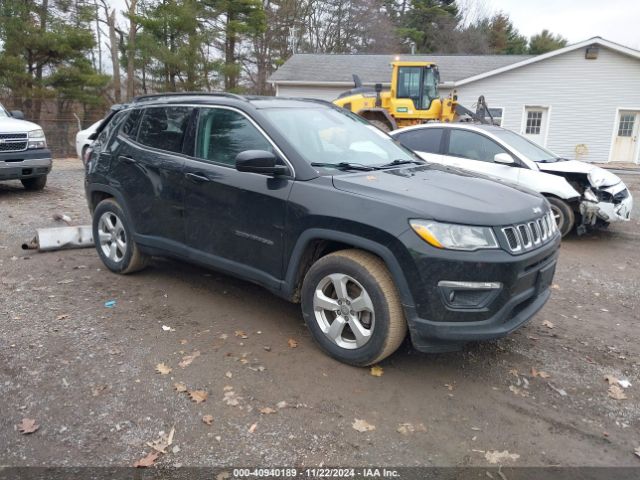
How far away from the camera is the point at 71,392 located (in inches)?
130

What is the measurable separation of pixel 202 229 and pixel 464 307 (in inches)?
87.9

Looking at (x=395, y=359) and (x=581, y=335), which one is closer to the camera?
(x=395, y=359)

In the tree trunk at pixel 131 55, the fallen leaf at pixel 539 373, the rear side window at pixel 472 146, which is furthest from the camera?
→ the tree trunk at pixel 131 55

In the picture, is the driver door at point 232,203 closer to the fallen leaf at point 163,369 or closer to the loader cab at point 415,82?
the fallen leaf at point 163,369

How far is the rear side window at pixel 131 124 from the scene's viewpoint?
506cm

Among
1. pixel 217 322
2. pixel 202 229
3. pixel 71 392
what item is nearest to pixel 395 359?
pixel 217 322

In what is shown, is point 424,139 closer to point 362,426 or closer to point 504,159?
point 504,159

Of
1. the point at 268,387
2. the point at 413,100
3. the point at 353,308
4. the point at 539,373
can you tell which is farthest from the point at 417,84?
the point at 268,387

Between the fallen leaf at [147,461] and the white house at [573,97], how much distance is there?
2155cm

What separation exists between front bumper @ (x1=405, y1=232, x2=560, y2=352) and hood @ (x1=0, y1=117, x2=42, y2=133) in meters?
8.69

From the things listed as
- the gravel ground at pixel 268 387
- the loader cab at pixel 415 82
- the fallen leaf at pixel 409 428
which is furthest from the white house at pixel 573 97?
the fallen leaf at pixel 409 428

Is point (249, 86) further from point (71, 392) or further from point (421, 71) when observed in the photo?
point (71, 392)

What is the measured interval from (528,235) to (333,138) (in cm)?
174

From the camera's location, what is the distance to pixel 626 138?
20.8 metres
